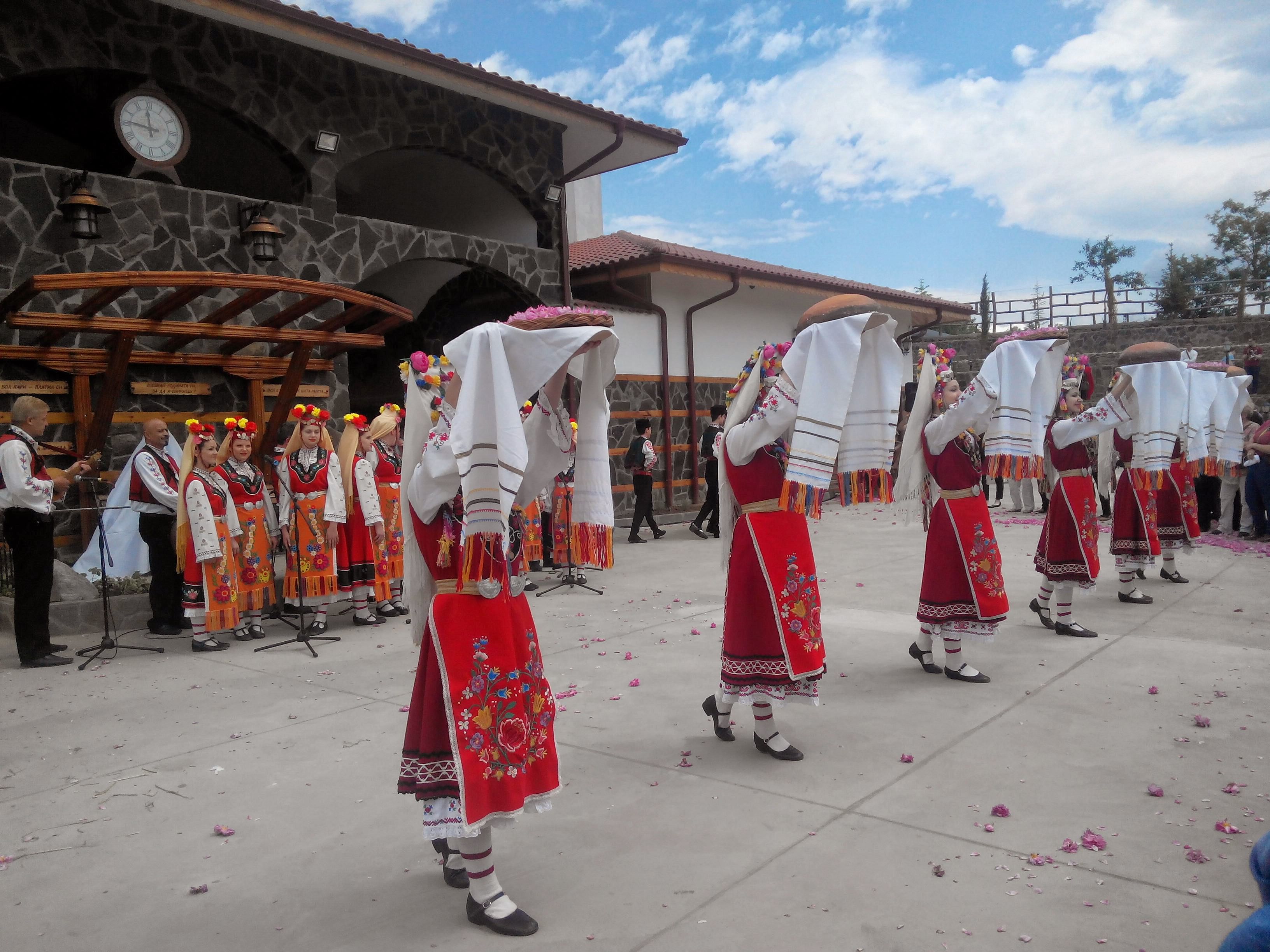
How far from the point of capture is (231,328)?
26.9ft

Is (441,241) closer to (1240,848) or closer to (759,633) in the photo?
(759,633)

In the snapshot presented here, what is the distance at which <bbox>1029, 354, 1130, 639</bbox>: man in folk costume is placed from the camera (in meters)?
6.45

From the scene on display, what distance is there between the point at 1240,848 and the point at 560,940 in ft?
7.78

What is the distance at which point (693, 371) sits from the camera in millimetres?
14984

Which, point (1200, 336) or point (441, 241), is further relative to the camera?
point (1200, 336)

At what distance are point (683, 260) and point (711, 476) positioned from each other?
347cm

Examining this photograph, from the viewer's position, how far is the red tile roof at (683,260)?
44.5 ft

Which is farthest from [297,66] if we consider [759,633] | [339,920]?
[339,920]

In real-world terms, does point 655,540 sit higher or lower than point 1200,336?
lower

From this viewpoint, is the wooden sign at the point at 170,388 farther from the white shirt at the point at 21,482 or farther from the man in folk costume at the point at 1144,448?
the man in folk costume at the point at 1144,448

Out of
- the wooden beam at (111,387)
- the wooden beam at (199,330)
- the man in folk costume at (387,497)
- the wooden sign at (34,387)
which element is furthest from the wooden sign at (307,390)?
the man in folk costume at (387,497)

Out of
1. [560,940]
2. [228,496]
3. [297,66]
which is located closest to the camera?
[560,940]

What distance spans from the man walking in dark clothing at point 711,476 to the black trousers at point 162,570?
6445mm

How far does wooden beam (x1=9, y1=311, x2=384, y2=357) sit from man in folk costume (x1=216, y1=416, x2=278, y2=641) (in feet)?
4.27
